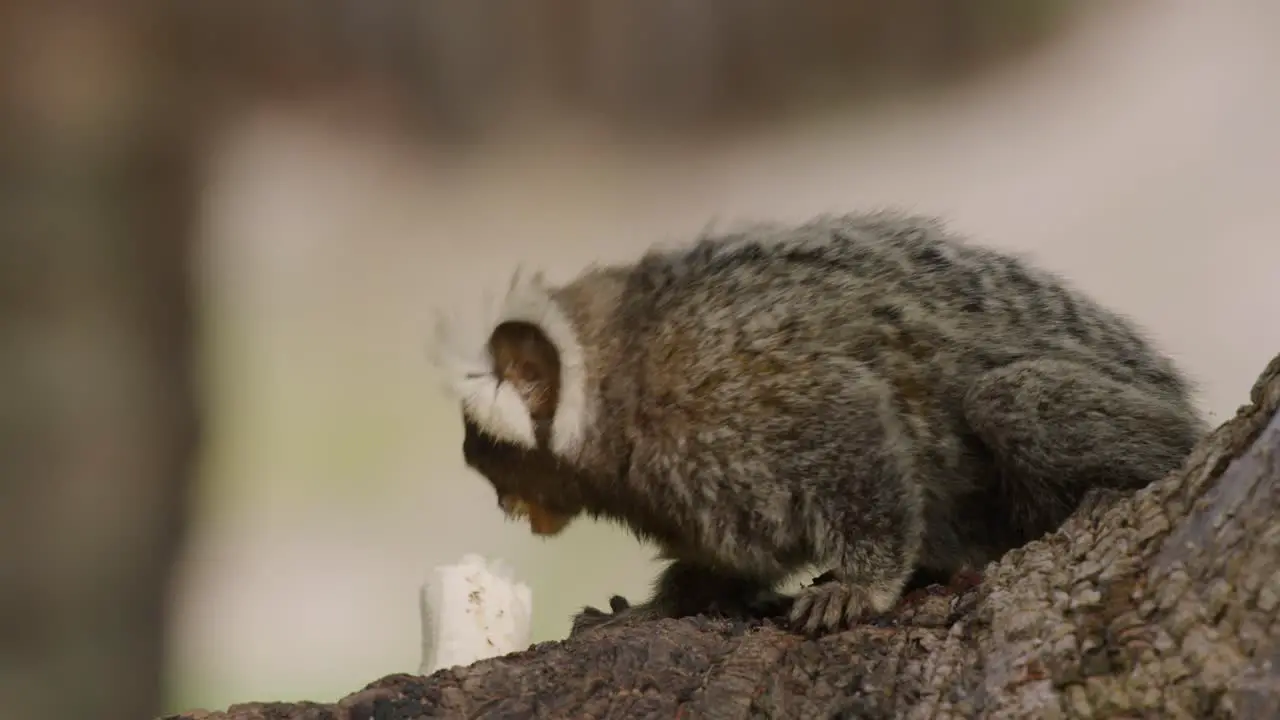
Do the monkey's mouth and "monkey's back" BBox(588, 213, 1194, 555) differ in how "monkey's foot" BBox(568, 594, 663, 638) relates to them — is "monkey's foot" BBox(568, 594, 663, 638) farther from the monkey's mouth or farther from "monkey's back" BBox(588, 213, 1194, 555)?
"monkey's back" BBox(588, 213, 1194, 555)

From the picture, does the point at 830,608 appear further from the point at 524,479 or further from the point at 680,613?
the point at 524,479

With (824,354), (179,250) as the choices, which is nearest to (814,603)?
(824,354)

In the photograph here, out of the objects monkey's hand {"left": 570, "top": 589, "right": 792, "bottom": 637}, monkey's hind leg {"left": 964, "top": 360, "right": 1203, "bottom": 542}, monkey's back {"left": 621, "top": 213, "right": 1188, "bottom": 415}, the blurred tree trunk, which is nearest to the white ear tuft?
monkey's back {"left": 621, "top": 213, "right": 1188, "bottom": 415}

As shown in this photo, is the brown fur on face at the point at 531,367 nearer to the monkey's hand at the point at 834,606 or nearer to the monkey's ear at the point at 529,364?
the monkey's ear at the point at 529,364

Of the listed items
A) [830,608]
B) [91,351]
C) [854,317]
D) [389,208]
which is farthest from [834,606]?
[91,351]

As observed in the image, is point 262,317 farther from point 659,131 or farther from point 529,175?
point 659,131

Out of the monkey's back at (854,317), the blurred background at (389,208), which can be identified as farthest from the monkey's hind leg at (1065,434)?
the blurred background at (389,208)
